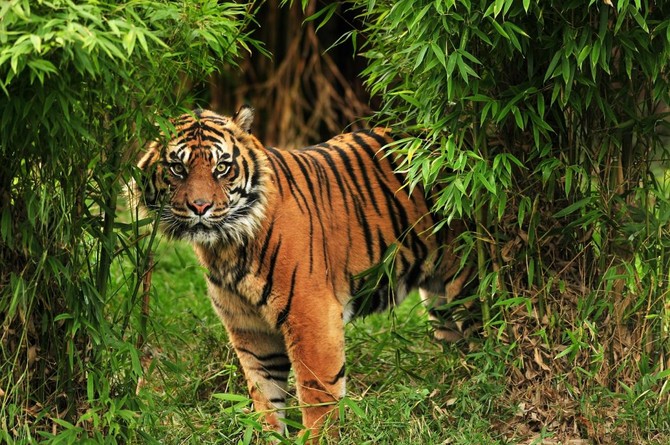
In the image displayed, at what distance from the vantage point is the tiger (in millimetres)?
4121

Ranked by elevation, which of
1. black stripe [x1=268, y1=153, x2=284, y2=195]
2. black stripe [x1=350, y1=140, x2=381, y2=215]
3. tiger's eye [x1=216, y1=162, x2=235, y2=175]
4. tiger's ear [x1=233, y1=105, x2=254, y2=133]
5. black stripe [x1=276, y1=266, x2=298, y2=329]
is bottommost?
black stripe [x1=276, y1=266, x2=298, y2=329]

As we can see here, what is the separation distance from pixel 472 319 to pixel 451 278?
208 millimetres

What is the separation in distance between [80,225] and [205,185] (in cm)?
71

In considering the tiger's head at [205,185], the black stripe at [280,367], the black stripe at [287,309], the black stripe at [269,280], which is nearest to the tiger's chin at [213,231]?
the tiger's head at [205,185]

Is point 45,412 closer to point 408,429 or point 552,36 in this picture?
point 408,429

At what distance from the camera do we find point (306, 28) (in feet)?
29.8

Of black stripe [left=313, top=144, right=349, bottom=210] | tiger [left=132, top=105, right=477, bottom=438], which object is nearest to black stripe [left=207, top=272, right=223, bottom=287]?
tiger [left=132, top=105, right=477, bottom=438]

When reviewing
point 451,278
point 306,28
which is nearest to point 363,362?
point 451,278

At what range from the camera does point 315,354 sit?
4.21 m

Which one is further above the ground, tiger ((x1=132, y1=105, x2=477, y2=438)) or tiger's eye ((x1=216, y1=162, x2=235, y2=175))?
tiger's eye ((x1=216, y1=162, x2=235, y2=175))

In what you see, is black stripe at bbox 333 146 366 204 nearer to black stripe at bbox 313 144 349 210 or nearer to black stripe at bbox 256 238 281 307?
black stripe at bbox 313 144 349 210

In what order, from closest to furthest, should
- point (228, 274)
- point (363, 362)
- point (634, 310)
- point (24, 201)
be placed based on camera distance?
1. point (24, 201)
2. point (634, 310)
3. point (228, 274)
4. point (363, 362)

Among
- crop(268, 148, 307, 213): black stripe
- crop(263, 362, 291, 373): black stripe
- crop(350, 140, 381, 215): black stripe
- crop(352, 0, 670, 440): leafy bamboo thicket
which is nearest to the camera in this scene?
crop(352, 0, 670, 440): leafy bamboo thicket

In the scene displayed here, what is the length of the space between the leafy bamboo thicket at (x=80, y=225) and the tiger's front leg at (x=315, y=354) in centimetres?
72
